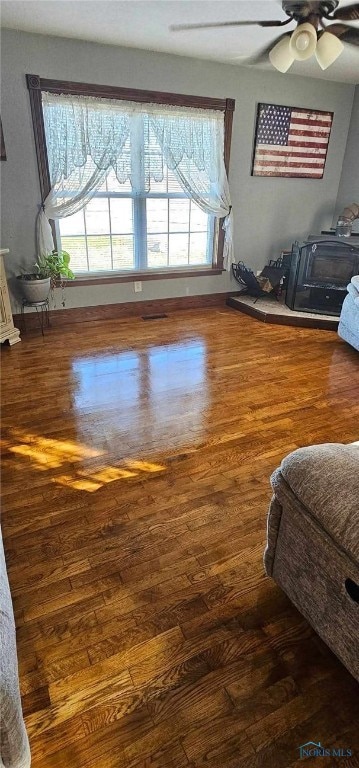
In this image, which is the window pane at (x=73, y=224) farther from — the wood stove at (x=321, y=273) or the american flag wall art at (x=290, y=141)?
the wood stove at (x=321, y=273)

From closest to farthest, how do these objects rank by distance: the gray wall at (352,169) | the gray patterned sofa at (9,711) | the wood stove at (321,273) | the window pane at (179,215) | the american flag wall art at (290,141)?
1. the gray patterned sofa at (9,711)
2. the wood stove at (321,273)
3. the window pane at (179,215)
4. the american flag wall art at (290,141)
5. the gray wall at (352,169)

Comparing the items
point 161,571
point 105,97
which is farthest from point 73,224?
point 161,571

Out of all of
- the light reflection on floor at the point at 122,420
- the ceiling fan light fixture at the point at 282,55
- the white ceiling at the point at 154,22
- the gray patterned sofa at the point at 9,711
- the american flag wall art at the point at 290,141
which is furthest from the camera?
the american flag wall art at the point at 290,141

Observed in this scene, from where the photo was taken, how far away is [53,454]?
2303 millimetres

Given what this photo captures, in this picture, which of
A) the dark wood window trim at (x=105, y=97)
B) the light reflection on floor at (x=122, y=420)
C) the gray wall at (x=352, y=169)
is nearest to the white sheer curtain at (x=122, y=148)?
the dark wood window trim at (x=105, y=97)

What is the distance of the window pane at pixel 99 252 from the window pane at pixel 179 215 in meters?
0.80

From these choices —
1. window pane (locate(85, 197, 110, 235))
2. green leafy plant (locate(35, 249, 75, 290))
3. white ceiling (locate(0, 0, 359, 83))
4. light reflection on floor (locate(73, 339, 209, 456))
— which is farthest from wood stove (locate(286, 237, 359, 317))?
green leafy plant (locate(35, 249, 75, 290))

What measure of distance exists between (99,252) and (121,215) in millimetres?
453

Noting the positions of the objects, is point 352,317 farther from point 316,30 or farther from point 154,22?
point 154,22

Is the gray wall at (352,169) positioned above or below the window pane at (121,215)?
above

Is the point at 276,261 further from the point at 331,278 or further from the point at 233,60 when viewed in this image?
the point at 233,60

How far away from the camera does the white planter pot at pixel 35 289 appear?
12.7 ft

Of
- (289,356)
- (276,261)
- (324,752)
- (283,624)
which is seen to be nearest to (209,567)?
(283,624)

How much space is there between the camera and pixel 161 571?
1.61 meters
